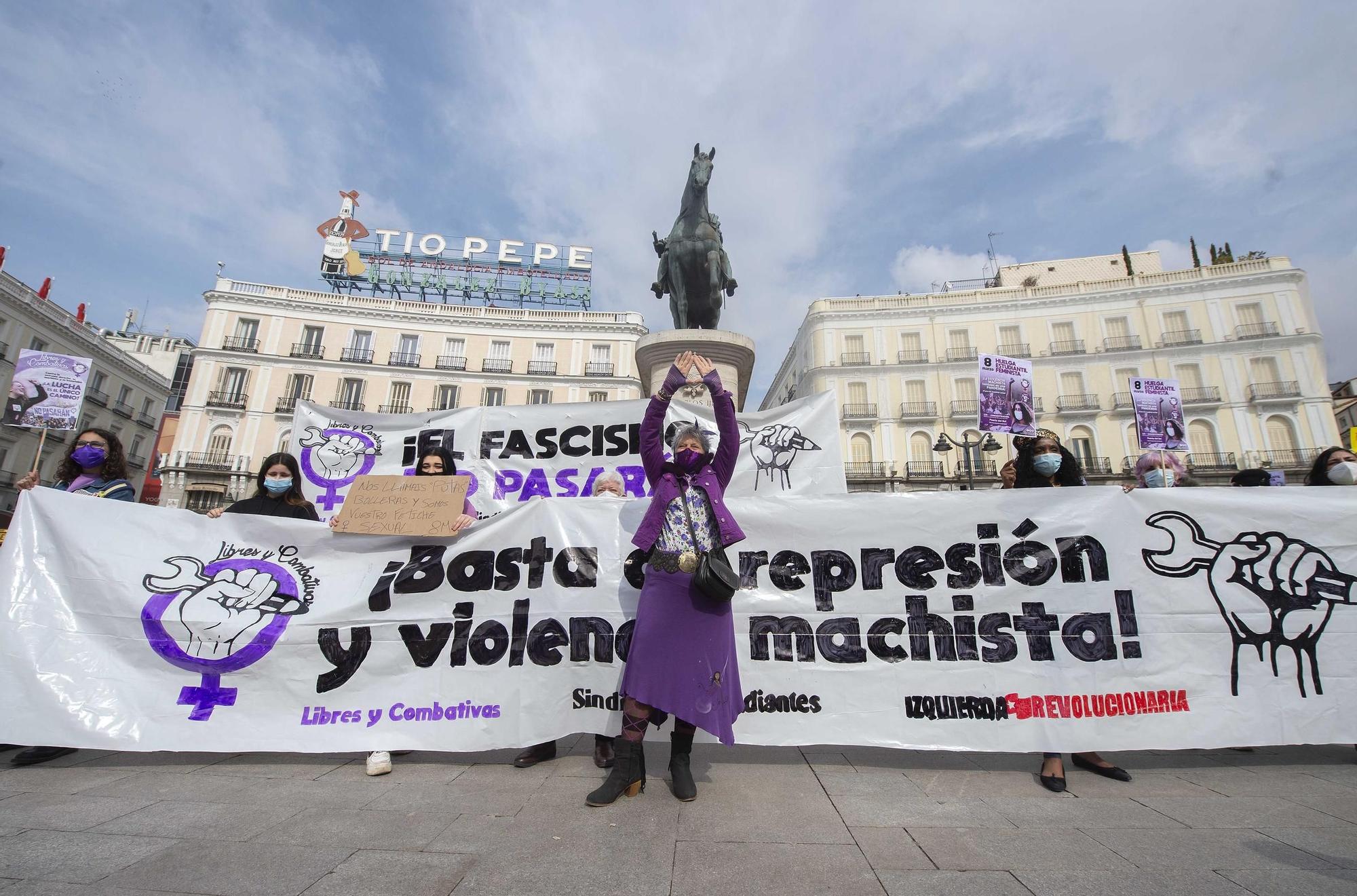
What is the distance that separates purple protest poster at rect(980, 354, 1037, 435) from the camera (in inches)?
260

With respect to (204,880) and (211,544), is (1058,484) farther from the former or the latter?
(211,544)

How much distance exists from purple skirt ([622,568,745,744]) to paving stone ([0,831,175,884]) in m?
1.85

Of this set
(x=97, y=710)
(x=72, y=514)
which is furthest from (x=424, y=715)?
(x=72, y=514)

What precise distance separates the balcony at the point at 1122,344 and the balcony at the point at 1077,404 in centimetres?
322

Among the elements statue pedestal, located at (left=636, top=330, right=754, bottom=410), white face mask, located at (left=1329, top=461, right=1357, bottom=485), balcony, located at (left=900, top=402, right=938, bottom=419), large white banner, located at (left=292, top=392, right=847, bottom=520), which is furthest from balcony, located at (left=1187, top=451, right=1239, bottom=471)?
large white banner, located at (left=292, top=392, right=847, bottom=520)

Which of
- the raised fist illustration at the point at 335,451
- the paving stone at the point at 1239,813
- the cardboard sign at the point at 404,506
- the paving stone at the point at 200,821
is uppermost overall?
the raised fist illustration at the point at 335,451

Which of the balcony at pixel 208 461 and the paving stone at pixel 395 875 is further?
the balcony at pixel 208 461

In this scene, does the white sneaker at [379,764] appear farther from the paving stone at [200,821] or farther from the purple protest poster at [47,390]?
the purple protest poster at [47,390]

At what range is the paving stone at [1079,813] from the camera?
2.40m

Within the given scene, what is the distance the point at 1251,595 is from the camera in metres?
3.37

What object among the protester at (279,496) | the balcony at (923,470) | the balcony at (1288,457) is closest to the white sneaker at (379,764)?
the protester at (279,496)

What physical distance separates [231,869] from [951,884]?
2355mm

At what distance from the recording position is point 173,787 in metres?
2.77

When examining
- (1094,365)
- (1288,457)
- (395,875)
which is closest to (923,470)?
(1094,365)
